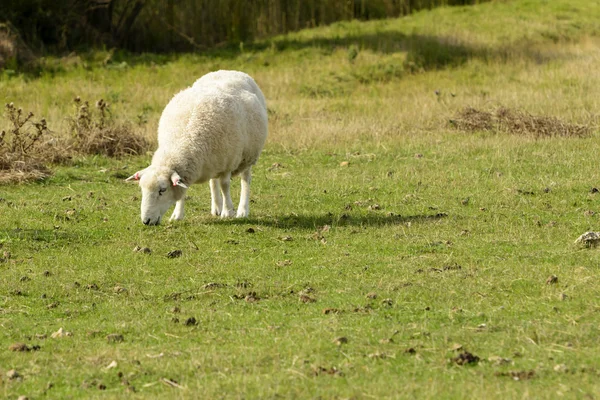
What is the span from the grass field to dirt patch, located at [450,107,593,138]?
0.29 m

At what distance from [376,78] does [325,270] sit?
1477cm

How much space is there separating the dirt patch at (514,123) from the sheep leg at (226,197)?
6.84m

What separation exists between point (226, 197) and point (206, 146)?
2.81 ft

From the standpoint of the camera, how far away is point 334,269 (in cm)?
869

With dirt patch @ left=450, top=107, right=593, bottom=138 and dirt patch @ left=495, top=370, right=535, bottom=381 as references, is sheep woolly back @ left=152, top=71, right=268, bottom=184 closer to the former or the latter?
dirt patch @ left=495, top=370, right=535, bottom=381

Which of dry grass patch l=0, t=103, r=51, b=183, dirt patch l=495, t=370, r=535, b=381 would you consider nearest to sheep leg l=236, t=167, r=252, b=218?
dry grass patch l=0, t=103, r=51, b=183

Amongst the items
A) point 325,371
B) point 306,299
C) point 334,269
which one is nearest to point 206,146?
point 334,269

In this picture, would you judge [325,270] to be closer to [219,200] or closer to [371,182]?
[219,200]

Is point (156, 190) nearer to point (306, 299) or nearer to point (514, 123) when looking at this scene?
point (306, 299)

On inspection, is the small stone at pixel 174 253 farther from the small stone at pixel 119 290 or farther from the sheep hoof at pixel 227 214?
the sheep hoof at pixel 227 214

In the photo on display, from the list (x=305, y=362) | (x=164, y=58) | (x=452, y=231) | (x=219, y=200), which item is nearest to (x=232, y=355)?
(x=305, y=362)

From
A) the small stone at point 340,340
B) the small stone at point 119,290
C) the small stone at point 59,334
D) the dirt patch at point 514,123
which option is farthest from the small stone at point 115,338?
the dirt patch at point 514,123

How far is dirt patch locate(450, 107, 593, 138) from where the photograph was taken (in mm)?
16328

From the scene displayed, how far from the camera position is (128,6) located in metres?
28.4
